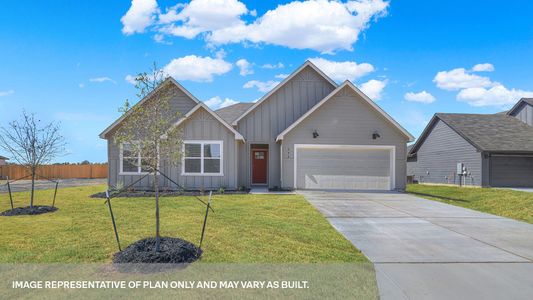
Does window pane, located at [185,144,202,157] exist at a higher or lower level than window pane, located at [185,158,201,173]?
higher

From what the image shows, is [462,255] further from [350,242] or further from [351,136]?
[351,136]

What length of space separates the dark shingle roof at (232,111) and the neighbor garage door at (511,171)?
1646cm

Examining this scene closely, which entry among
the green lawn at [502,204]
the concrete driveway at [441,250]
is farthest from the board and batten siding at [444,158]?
the concrete driveway at [441,250]

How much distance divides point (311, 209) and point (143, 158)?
6.42 m

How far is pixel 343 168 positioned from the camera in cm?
1762

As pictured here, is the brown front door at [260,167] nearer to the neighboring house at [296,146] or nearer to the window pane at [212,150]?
the neighboring house at [296,146]

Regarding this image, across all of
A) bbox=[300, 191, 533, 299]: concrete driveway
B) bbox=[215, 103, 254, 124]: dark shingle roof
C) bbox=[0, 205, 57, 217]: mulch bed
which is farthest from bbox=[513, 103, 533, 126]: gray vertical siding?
bbox=[0, 205, 57, 217]: mulch bed

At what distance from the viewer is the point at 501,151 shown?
72.6ft

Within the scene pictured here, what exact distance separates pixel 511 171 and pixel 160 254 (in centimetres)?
2482

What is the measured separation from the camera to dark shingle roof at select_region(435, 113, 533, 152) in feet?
74.1

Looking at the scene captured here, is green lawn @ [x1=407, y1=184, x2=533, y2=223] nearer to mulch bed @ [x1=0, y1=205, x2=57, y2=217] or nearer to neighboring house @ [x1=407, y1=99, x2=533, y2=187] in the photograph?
neighboring house @ [x1=407, y1=99, x2=533, y2=187]

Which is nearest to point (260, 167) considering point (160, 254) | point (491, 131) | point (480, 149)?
point (480, 149)

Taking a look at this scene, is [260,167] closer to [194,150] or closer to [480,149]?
[194,150]

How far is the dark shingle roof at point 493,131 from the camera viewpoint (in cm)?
2258
